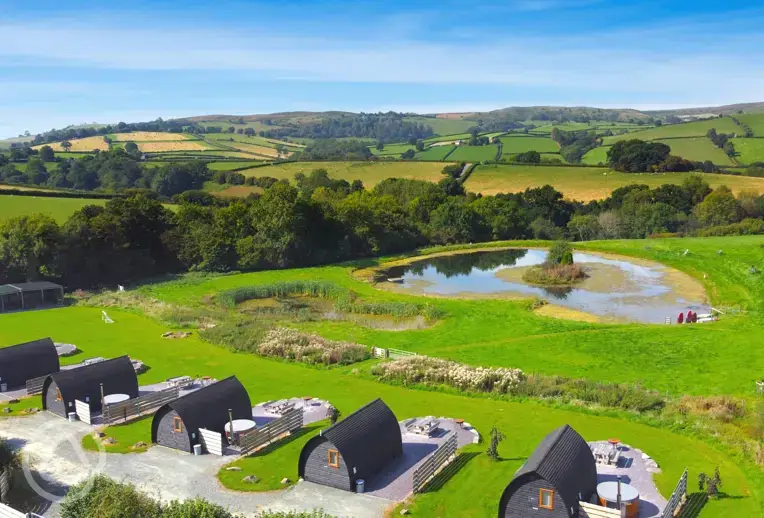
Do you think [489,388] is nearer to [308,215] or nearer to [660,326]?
[660,326]

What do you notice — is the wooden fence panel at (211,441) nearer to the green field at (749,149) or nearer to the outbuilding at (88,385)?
the outbuilding at (88,385)

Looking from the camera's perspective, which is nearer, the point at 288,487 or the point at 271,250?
the point at 288,487

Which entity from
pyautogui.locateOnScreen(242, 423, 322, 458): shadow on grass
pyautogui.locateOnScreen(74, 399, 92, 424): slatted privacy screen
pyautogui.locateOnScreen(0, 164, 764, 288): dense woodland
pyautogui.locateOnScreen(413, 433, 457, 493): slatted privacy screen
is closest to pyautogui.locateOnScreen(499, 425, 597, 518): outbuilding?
pyautogui.locateOnScreen(413, 433, 457, 493): slatted privacy screen

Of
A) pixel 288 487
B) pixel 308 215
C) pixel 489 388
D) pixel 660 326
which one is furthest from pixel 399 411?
pixel 308 215

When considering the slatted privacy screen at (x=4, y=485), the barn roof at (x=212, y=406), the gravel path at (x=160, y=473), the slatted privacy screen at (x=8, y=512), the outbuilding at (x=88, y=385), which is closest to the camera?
the slatted privacy screen at (x=8, y=512)

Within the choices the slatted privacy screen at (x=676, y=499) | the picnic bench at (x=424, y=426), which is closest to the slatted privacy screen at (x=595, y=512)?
the slatted privacy screen at (x=676, y=499)

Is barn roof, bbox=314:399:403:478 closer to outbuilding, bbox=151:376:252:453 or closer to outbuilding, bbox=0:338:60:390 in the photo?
outbuilding, bbox=151:376:252:453
